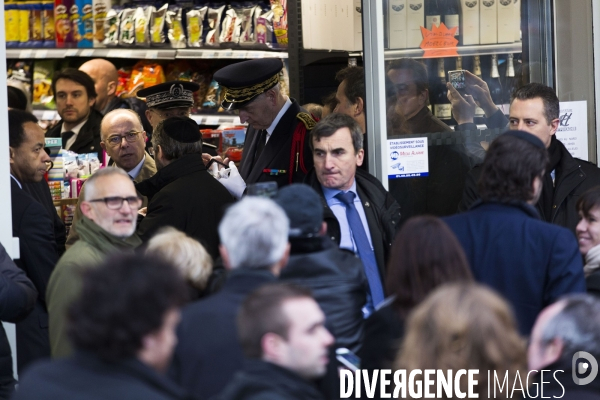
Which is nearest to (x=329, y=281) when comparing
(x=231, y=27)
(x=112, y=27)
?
(x=231, y=27)

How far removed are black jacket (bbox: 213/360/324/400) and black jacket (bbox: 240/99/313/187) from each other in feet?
7.78

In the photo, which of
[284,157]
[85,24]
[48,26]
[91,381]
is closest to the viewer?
[91,381]

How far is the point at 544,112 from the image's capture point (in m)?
4.11

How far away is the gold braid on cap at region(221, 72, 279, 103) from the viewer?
Answer: 4715mm

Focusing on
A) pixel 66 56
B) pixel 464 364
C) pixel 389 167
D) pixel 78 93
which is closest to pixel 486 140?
pixel 389 167

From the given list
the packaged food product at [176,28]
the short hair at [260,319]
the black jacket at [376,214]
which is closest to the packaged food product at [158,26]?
the packaged food product at [176,28]

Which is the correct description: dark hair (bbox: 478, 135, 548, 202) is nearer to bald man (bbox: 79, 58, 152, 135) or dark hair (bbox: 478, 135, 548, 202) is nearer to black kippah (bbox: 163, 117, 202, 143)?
black kippah (bbox: 163, 117, 202, 143)

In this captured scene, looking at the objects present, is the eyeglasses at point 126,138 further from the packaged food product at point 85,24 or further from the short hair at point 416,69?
the packaged food product at point 85,24

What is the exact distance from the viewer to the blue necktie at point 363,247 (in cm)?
372

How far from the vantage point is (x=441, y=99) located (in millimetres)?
4680

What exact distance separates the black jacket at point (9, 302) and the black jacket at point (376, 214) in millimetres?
1223

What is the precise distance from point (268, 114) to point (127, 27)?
2.91m

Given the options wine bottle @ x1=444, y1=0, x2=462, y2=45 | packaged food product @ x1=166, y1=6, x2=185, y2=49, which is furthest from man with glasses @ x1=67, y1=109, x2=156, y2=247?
wine bottle @ x1=444, y1=0, x2=462, y2=45

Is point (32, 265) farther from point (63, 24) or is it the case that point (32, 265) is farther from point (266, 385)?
point (63, 24)
